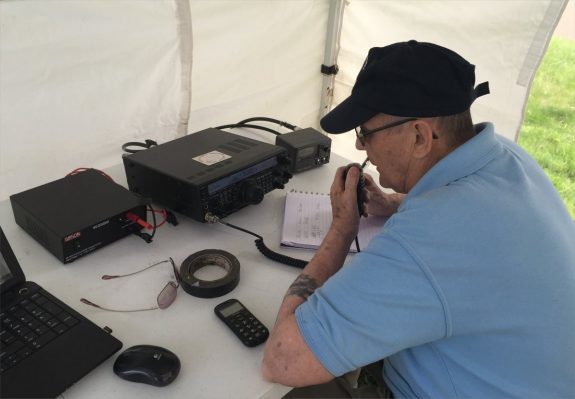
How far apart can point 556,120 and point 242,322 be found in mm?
3165

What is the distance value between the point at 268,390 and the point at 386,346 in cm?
21

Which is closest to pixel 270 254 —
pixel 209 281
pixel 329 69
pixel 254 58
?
pixel 209 281

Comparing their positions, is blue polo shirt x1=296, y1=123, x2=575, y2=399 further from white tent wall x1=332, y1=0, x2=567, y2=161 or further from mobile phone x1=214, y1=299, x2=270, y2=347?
white tent wall x1=332, y1=0, x2=567, y2=161

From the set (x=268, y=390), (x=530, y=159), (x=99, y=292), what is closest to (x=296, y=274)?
(x=268, y=390)

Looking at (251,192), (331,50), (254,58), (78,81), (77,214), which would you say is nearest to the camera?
(77,214)

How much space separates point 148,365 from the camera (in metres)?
0.75

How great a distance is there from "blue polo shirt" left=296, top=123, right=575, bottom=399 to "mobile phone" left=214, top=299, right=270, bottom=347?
0.12 meters

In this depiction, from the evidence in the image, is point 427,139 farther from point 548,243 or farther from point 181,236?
point 181,236

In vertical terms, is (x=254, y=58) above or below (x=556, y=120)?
above

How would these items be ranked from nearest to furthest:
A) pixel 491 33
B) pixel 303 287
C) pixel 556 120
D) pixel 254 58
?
1. pixel 303 287
2. pixel 491 33
3. pixel 254 58
4. pixel 556 120

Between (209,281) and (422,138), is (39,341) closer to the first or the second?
(209,281)

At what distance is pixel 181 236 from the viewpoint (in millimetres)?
1146

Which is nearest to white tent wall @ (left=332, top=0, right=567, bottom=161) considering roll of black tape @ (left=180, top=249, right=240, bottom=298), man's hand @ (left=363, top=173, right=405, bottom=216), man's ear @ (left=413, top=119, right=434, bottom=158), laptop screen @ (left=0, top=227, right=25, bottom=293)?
man's hand @ (left=363, top=173, right=405, bottom=216)

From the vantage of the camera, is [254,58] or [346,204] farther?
[254,58]
